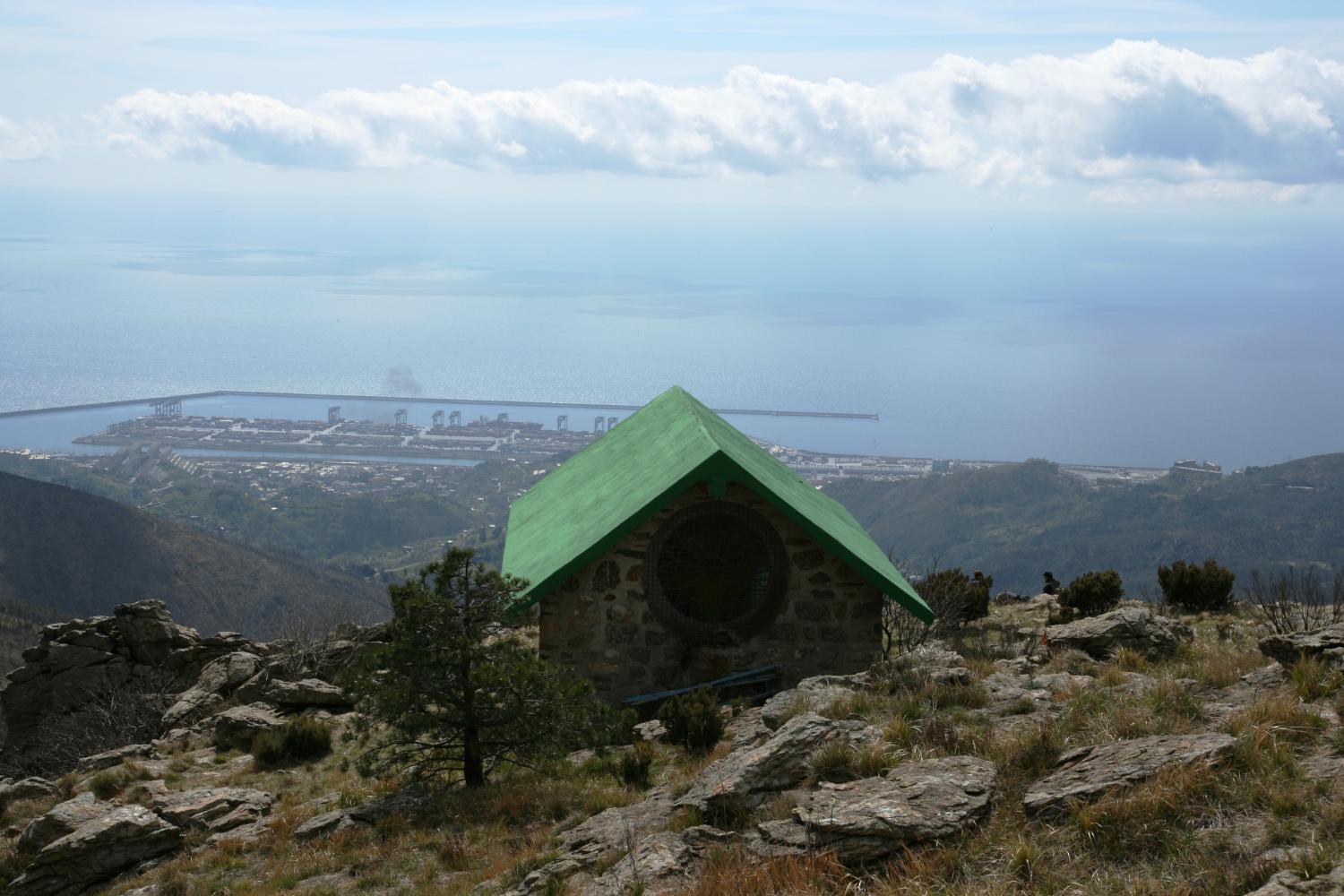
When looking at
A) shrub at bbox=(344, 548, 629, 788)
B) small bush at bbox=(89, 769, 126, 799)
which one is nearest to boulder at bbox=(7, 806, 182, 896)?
small bush at bbox=(89, 769, 126, 799)

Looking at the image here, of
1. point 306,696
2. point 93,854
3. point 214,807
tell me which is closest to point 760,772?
point 214,807

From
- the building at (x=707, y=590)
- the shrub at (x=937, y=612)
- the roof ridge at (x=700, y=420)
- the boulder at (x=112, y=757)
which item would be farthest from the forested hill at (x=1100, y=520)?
the boulder at (x=112, y=757)

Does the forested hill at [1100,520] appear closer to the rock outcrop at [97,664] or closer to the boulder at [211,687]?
the rock outcrop at [97,664]

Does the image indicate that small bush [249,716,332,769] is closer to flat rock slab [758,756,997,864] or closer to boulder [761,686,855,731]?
boulder [761,686,855,731]

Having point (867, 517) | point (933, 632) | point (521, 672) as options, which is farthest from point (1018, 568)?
point (521, 672)

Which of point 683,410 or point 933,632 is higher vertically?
point 683,410

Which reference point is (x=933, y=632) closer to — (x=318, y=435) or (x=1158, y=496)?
(x=1158, y=496)
